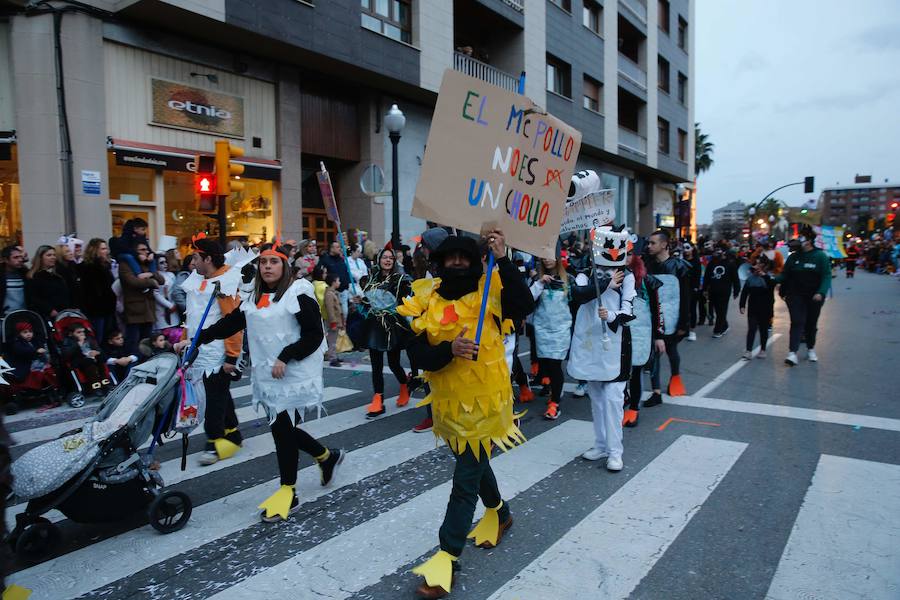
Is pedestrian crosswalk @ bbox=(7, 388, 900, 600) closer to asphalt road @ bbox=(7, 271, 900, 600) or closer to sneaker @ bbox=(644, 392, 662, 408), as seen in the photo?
asphalt road @ bbox=(7, 271, 900, 600)

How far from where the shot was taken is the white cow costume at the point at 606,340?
5074 mm

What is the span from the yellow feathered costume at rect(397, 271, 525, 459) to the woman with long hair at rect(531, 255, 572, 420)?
3478 millimetres

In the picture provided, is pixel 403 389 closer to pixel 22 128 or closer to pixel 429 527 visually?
pixel 429 527

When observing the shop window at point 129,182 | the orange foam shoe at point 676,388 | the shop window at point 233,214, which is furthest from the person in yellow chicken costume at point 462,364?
the shop window at point 233,214

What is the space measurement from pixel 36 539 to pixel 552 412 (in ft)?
15.0

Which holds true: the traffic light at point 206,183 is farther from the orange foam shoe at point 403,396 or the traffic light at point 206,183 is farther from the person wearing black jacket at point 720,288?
the person wearing black jacket at point 720,288

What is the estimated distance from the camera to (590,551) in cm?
365

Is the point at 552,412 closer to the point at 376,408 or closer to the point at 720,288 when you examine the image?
the point at 376,408

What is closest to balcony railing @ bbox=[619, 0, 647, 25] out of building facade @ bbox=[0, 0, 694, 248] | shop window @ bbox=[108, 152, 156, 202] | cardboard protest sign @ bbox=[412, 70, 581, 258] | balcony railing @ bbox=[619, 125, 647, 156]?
balcony railing @ bbox=[619, 125, 647, 156]

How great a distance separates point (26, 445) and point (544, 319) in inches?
212

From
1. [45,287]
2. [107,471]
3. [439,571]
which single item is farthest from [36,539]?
[45,287]

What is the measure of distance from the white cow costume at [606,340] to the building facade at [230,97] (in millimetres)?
8578

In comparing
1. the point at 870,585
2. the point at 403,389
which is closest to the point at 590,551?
the point at 870,585

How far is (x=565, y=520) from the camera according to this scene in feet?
13.4
